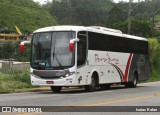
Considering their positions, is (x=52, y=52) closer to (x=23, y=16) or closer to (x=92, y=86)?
(x=92, y=86)

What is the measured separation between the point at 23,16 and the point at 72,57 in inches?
4071

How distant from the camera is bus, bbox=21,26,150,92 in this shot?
2264 cm

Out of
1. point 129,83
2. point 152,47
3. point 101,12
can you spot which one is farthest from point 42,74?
point 101,12

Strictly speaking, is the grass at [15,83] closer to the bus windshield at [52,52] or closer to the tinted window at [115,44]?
the bus windshield at [52,52]

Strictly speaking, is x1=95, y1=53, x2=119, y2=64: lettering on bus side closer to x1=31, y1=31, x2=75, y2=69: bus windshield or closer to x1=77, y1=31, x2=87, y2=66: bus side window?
x1=77, y1=31, x2=87, y2=66: bus side window

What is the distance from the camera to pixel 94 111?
13914mm

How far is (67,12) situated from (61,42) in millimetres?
93135

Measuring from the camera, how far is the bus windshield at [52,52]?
74.4 feet

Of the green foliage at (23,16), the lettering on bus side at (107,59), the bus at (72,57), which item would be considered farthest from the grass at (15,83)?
the green foliage at (23,16)

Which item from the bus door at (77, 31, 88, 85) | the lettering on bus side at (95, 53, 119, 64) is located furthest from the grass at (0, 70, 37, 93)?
the lettering on bus side at (95, 53, 119, 64)

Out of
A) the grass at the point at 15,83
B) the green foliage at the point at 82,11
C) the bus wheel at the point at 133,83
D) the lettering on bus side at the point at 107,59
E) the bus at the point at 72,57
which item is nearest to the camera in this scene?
the bus at the point at 72,57

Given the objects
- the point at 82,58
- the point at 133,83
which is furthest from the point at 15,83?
the point at 133,83

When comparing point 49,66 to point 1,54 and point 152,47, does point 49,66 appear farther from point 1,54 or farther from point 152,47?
point 1,54

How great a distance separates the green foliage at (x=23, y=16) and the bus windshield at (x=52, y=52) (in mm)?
92667
